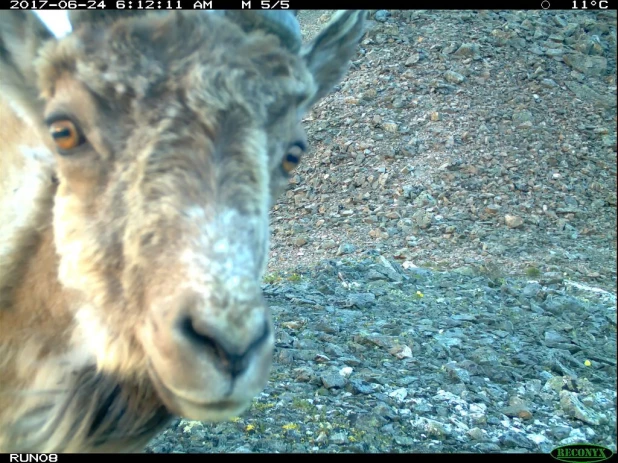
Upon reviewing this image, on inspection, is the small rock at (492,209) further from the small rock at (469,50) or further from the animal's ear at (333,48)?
the animal's ear at (333,48)

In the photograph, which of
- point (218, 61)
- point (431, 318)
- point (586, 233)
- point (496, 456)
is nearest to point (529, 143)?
point (586, 233)

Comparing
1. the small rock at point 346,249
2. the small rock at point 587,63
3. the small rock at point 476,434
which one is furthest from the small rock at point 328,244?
the small rock at point 476,434

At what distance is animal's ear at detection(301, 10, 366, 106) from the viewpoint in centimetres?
354

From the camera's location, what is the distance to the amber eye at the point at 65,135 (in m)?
2.65

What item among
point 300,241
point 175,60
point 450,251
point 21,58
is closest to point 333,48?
point 175,60

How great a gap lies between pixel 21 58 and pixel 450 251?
7.71m

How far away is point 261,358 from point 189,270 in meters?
0.40

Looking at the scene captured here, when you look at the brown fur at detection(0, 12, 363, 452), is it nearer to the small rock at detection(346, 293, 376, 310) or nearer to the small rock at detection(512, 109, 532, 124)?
the small rock at detection(346, 293, 376, 310)

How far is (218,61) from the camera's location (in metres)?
2.61

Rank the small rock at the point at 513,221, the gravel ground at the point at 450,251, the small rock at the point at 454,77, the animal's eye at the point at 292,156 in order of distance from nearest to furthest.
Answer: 1. the animal's eye at the point at 292,156
2. the gravel ground at the point at 450,251
3. the small rock at the point at 513,221
4. the small rock at the point at 454,77

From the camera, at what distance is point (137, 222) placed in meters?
→ 2.43

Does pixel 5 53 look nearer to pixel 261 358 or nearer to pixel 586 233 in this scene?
pixel 261 358

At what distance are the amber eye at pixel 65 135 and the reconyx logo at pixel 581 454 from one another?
10.6 ft

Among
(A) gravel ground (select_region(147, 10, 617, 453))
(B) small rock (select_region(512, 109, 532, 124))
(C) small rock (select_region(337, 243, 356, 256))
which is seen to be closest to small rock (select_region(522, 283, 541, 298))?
(A) gravel ground (select_region(147, 10, 617, 453))
